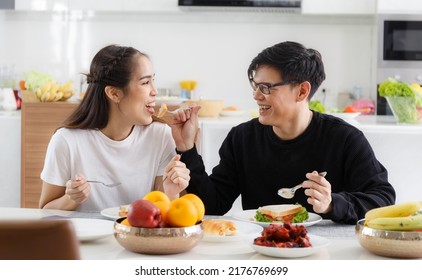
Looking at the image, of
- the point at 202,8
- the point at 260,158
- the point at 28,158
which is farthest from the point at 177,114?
the point at 202,8

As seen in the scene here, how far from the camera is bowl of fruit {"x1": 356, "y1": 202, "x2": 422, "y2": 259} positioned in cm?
85

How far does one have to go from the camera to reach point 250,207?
1505 mm

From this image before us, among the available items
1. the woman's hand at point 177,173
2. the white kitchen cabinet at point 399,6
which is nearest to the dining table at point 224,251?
the woman's hand at point 177,173

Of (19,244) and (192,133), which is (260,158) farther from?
(19,244)

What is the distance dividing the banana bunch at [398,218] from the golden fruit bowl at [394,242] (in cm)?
1

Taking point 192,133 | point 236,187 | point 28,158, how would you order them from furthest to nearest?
1. point 28,158
2. point 236,187
3. point 192,133

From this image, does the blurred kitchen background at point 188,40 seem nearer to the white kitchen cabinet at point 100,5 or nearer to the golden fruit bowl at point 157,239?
the white kitchen cabinet at point 100,5

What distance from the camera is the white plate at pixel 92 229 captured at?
0.94 meters

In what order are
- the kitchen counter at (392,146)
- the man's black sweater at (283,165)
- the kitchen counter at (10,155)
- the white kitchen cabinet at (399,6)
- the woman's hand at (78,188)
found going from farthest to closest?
the white kitchen cabinet at (399,6), the kitchen counter at (10,155), the kitchen counter at (392,146), the man's black sweater at (283,165), the woman's hand at (78,188)

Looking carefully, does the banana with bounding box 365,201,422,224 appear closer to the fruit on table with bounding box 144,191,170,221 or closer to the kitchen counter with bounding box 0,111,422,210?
the fruit on table with bounding box 144,191,170,221

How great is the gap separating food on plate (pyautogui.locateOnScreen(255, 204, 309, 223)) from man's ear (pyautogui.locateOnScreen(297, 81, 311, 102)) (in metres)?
0.37

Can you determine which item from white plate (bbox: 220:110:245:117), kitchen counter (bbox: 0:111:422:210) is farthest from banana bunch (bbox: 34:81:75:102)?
white plate (bbox: 220:110:245:117)

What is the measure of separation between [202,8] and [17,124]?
1.13 m

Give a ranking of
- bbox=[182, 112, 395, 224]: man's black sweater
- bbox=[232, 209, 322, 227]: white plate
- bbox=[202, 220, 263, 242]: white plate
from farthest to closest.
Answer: bbox=[182, 112, 395, 224]: man's black sweater, bbox=[232, 209, 322, 227]: white plate, bbox=[202, 220, 263, 242]: white plate
